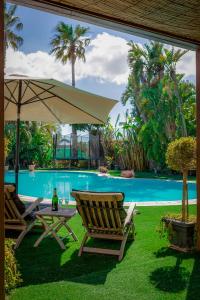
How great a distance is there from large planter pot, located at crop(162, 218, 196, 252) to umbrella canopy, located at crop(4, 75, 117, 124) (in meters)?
2.07

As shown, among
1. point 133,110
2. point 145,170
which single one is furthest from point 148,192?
point 133,110

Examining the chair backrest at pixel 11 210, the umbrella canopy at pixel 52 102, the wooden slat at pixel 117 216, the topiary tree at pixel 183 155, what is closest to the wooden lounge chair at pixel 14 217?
the chair backrest at pixel 11 210

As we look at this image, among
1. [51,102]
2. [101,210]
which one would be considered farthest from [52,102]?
[101,210]

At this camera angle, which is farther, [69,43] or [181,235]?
[69,43]

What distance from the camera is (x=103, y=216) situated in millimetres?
4680

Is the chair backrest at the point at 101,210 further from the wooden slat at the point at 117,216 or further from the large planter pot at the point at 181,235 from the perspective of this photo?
the large planter pot at the point at 181,235

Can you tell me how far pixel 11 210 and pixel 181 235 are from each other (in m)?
2.56

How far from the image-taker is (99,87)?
1626 inches

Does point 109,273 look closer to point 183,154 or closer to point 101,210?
point 101,210

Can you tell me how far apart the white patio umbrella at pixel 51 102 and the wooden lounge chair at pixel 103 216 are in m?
1.41

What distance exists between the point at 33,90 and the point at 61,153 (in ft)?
62.1

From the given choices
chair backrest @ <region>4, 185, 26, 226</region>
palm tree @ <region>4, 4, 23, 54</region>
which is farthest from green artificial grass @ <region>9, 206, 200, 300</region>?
palm tree @ <region>4, 4, 23, 54</region>

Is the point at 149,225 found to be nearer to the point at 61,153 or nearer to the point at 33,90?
the point at 33,90

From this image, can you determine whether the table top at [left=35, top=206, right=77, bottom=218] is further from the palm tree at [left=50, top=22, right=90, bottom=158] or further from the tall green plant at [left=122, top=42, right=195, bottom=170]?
the palm tree at [left=50, top=22, right=90, bottom=158]
